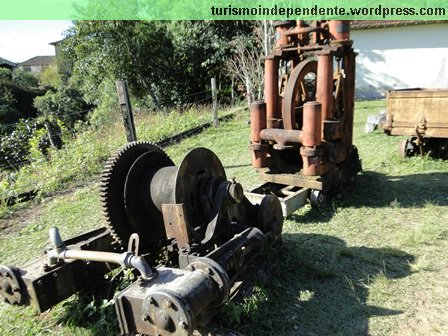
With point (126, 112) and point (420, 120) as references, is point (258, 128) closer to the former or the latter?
point (126, 112)

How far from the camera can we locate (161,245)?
3637 millimetres

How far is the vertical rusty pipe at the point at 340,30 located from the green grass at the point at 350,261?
88.7 inches

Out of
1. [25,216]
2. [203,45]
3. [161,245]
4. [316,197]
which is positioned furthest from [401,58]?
[161,245]

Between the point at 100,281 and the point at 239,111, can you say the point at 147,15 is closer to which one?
the point at 239,111

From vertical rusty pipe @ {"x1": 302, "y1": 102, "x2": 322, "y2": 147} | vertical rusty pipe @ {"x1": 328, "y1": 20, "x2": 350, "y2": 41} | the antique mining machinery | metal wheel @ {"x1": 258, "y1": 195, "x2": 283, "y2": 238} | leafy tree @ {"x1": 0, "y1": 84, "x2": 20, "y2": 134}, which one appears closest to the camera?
the antique mining machinery

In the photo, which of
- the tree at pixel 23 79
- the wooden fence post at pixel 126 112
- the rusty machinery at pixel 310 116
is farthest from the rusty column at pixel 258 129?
the tree at pixel 23 79

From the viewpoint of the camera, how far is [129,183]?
129 inches

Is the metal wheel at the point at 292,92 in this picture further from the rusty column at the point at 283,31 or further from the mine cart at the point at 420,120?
the mine cart at the point at 420,120

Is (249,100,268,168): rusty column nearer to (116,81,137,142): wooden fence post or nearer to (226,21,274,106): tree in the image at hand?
(116,81,137,142): wooden fence post

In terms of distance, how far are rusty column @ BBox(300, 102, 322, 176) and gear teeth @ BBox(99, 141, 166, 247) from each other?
2.39 meters

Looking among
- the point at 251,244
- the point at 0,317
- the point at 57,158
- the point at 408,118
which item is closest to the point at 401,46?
the point at 408,118

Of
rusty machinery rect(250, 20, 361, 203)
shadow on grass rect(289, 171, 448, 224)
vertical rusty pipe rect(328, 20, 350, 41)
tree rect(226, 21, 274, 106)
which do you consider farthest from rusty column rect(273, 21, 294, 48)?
tree rect(226, 21, 274, 106)

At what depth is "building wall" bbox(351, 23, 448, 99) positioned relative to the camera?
53.9 feet

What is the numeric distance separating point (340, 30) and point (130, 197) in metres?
3.83
